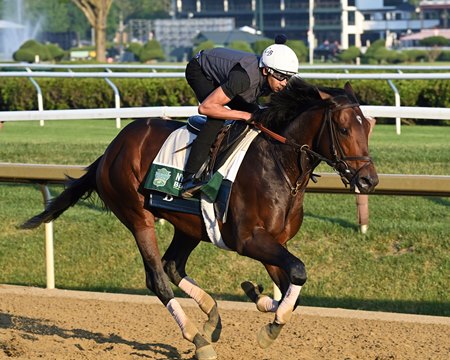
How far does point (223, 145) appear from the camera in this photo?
214 inches

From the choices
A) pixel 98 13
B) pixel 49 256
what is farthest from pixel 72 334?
pixel 98 13

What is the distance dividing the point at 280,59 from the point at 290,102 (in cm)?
22

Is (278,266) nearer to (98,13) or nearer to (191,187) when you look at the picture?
(191,187)

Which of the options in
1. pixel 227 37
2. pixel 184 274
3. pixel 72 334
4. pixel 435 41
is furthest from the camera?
pixel 227 37

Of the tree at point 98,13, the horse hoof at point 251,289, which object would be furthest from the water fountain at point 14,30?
the horse hoof at point 251,289

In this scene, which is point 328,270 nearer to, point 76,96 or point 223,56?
point 223,56

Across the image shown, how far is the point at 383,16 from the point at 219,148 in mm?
100481

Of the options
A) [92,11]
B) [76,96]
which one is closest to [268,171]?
[76,96]

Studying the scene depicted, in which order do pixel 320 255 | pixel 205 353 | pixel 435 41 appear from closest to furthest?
pixel 205 353, pixel 320 255, pixel 435 41

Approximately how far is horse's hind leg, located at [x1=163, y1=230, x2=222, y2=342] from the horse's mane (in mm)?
981

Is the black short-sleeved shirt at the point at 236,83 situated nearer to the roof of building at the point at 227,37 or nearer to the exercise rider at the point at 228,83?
the exercise rider at the point at 228,83

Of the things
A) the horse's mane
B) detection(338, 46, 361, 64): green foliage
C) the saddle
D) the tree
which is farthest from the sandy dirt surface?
detection(338, 46, 361, 64): green foliage

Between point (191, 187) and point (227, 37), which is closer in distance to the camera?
point (191, 187)

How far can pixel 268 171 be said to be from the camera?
5227 mm
